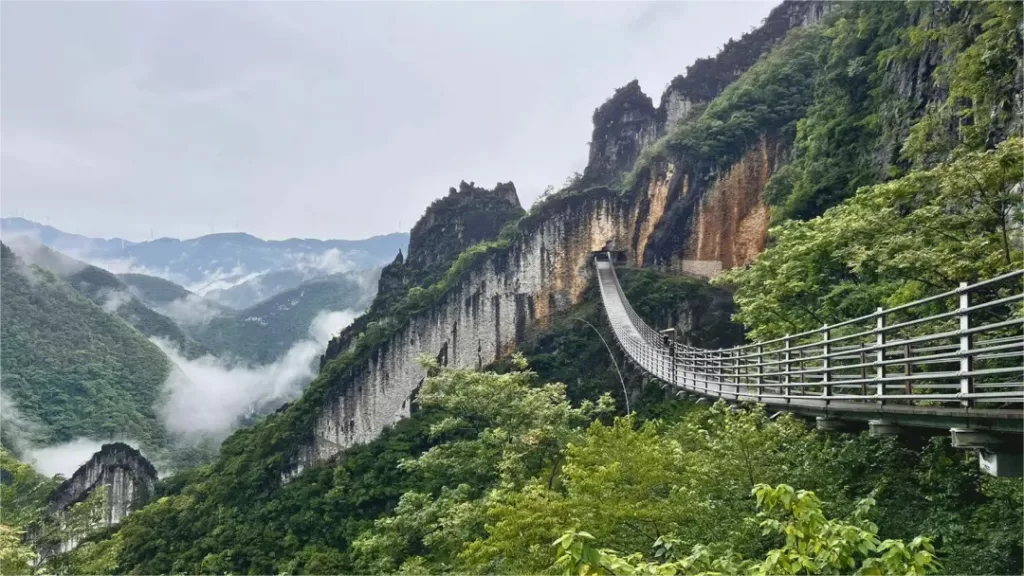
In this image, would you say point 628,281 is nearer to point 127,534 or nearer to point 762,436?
point 762,436

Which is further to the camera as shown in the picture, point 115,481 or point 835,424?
point 115,481

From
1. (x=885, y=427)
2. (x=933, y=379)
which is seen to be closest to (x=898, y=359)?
(x=885, y=427)

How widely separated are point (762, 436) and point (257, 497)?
Result: 1085 inches

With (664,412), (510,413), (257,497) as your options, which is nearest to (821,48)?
A: (664,412)

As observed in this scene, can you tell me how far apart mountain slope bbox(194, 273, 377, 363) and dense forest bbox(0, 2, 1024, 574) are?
80061 millimetres

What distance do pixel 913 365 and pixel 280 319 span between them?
118293 millimetres

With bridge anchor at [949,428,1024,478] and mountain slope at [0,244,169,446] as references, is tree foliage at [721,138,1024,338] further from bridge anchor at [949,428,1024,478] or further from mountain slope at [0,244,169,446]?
mountain slope at [0,244,169,446]

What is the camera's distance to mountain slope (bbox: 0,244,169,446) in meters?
57.8

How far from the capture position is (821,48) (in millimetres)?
32156

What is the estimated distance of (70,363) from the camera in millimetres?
62812

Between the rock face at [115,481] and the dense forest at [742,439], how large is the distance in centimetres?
667

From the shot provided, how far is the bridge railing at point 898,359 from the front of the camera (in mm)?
4277

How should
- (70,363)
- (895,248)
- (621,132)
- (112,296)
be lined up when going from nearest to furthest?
(895,248) < (621,132) < (70,363) < (112,296)

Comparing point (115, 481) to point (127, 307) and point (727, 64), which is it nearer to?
point (727, 64)
